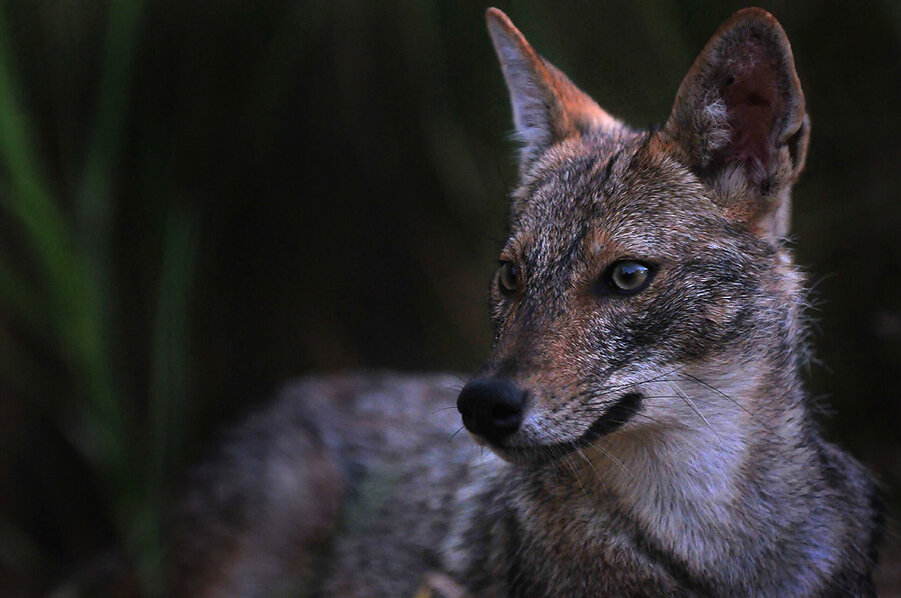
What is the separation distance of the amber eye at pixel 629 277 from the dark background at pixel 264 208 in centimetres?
198

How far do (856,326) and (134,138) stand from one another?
415 cm

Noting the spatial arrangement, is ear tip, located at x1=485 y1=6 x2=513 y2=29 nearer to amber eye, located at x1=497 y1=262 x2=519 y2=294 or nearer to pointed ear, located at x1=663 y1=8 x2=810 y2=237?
pointed ear, located at x1=663 y1=8 x2=810 y2=237

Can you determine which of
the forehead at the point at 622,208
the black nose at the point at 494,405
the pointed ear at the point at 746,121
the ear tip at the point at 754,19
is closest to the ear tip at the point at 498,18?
the forehead at the point at 622,208

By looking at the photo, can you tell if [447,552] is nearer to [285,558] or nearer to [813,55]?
[285,558]

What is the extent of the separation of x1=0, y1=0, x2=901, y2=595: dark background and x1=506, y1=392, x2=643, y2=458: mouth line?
7.71ft

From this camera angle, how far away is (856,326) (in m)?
5.41

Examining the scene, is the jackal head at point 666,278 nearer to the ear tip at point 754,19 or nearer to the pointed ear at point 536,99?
the ear tip at point 754,19

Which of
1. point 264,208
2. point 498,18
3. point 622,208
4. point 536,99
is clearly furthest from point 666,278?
point 264,208

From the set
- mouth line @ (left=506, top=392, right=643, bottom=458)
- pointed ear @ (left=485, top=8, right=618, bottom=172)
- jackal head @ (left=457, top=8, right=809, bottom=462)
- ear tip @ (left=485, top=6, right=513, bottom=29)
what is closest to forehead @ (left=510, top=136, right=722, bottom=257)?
jackal head @ (left=457, top=8, right=809, bottom=462)

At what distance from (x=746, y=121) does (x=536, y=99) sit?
0.95m

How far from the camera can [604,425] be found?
314 cm

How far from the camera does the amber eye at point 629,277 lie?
3248 millimetres

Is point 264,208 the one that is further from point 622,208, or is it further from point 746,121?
point 746,121

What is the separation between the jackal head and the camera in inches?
121
